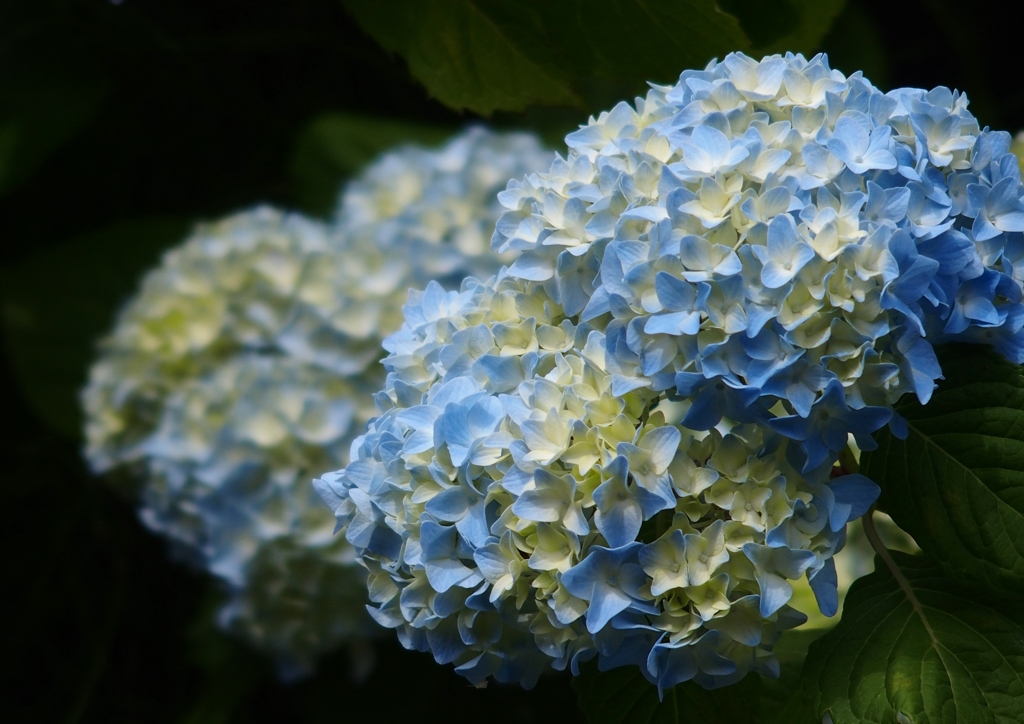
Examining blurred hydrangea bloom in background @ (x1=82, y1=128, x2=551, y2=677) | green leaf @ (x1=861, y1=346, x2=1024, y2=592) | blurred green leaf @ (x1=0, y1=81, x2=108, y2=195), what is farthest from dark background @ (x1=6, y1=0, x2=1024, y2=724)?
green leaf @ (x1=861, y1=346, x2=1024, y2=592)

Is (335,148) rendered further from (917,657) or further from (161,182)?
(917,657)

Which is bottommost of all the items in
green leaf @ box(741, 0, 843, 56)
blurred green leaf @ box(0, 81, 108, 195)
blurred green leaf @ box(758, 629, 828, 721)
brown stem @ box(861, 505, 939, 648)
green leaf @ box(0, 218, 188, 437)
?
blurred green leaf @ box(758, 629, 828, 721)

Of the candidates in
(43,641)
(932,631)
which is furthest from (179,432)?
(932,631)

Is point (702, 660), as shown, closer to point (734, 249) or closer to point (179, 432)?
point (734, 249)

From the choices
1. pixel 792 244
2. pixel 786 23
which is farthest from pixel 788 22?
pixel 792 244

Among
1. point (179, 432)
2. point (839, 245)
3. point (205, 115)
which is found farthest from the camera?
A: point (205, 115)

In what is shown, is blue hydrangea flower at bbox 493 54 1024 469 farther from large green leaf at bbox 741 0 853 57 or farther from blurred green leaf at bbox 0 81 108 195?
blurred green leaf at bbox 0 81 108 195
